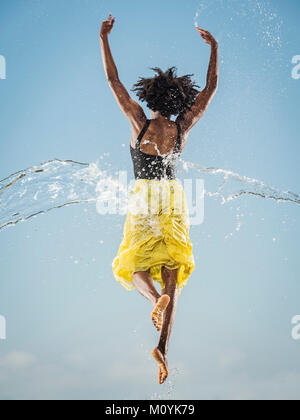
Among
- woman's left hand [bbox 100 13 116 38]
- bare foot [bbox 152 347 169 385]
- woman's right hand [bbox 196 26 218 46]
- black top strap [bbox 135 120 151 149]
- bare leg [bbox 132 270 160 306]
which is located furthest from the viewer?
woman's right hand [bbox 196 26 218 46]

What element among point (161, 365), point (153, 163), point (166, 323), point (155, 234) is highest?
point (153, 163)

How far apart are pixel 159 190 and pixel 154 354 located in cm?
143

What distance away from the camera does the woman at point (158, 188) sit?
449 cm

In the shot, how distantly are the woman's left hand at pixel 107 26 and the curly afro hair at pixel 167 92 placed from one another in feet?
1.77

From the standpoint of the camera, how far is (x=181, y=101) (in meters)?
4.80

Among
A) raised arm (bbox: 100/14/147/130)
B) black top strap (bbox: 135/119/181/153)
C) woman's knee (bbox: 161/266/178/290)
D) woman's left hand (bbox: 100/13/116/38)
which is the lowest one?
woman's knee (bbox: 161/266/178/290)

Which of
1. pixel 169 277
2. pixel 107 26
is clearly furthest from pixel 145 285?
pixel 107 26

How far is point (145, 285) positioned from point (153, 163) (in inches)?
43.4

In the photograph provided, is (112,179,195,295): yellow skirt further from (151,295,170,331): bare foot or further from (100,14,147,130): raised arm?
(100,14,147,130): raised arm

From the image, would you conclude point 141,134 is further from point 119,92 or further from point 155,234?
point 155,234

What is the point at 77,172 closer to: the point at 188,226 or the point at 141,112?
the point at 141,112

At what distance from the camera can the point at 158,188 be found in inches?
182

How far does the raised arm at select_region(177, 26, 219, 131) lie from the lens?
4852mm

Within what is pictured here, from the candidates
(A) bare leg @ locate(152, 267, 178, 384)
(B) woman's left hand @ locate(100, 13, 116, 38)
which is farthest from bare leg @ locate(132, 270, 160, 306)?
(B) woman's left hand @ locate(100, 13, 116, 38)
